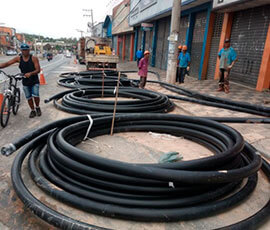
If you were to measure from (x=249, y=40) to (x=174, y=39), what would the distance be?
2988 mm

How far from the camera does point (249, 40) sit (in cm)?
865

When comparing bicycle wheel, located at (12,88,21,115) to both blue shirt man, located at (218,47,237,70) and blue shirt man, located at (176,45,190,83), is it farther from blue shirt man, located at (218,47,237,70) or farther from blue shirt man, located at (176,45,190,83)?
blue shirt man, located at (176,45,190,83)

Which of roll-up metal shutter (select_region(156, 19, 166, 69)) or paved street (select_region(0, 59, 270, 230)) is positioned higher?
roll-up metal shutter (select_region(156, 19, 166, 69))

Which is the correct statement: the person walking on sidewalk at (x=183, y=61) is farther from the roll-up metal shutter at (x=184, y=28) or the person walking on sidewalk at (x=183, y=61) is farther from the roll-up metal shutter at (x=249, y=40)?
the roll-up metal shutter at (x=184, y=28)

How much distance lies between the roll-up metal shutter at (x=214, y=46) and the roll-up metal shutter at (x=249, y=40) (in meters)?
1.06

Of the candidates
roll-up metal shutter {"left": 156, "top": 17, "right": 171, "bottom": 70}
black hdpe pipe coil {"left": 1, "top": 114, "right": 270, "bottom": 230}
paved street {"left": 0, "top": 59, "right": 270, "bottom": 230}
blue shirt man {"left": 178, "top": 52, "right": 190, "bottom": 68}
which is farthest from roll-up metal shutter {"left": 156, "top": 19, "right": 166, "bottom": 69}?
black hdpe pipe coil {"left": 1, "top": 114, "right": 270, "bottom": 230}

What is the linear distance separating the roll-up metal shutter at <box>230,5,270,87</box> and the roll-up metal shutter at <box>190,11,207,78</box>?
2487 mm

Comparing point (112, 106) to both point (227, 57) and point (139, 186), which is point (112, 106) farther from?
point (227, 57)

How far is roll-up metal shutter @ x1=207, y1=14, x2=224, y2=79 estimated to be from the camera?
422 inches

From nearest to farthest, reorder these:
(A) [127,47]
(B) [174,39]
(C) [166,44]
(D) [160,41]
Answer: (B) [174,39] < (C) [166,44] < (D) [160,41] < (A) [127,47]

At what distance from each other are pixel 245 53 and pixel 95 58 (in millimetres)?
9345

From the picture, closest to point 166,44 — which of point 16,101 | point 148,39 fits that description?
point 148,39

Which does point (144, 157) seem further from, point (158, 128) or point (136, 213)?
point (136, 213)

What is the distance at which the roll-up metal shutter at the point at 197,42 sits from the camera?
39.4 ft
